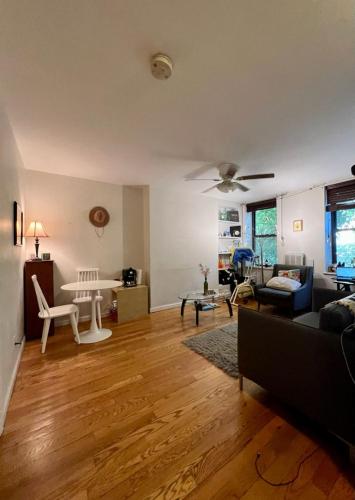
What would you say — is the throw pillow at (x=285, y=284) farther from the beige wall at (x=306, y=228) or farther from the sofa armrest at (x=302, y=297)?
the beige wall at (x=306, y=228)

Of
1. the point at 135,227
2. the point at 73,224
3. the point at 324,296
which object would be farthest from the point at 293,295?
the point at 73,224

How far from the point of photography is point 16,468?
1162mm

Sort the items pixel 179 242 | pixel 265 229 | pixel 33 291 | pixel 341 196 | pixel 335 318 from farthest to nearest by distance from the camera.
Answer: pixel 265 229, pixel 179 242, pixel 341 196, pixel 33 291, pixel 335 318

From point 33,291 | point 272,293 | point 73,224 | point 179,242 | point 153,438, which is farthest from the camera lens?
point 179,242

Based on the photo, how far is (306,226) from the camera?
13.9 feet

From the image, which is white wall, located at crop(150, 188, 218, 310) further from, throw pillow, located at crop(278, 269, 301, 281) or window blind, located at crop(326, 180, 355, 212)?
window blind, located at crop(326, 180, 355, 212)

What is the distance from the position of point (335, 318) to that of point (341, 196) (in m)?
3.54

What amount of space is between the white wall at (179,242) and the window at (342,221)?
7.53 feet

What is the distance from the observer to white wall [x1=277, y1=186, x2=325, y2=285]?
4.01m

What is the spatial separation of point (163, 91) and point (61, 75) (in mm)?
725

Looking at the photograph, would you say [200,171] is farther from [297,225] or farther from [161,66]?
[297,225]

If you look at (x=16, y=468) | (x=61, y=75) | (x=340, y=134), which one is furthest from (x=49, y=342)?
(x=340, y=134)

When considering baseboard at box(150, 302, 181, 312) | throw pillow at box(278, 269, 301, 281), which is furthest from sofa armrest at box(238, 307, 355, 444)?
throw pillow at box(278, 269, 301, 281)

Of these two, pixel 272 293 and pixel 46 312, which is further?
pixel 272 293
